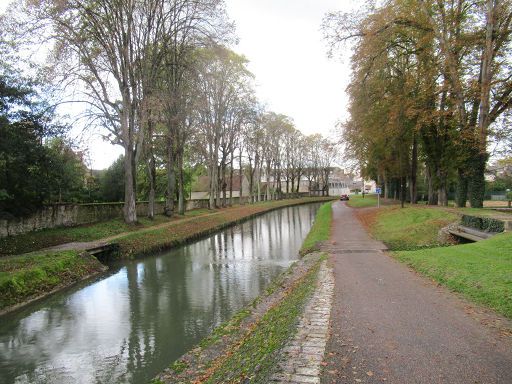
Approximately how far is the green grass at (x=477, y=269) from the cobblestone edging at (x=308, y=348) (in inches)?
111

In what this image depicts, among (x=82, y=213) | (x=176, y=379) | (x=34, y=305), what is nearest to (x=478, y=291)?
(x=176, y=379)

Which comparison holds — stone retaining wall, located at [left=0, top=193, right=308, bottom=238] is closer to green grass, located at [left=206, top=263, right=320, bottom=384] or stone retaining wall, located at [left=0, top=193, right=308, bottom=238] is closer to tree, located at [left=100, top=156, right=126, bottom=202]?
tree, located at [left=100, top=156, right=126, bottom=202]

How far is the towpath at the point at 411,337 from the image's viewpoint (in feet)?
14.3

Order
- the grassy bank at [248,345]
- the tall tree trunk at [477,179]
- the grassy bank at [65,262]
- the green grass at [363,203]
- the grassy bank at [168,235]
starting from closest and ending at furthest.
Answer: the grassy bank at [248,345]
the grassy bank at [65,262]
the grassy bank at [168,235]
the tall tree trunk at [477,179]
the green grass at [363,203]

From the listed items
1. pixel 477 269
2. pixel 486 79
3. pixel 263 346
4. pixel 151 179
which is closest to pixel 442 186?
pixel 486 79

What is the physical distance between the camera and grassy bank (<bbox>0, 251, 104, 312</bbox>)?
36.5ft

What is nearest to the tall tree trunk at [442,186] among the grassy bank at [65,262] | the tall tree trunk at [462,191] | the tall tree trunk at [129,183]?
the tall tree trunk at [462,191]

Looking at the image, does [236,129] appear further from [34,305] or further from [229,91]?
[34,305]

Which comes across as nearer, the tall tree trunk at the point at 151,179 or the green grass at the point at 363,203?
the tall tree trunk at the point at 151,179

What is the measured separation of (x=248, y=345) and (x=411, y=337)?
96.8 inches

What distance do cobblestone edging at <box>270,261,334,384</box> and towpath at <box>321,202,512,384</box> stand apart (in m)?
0.12

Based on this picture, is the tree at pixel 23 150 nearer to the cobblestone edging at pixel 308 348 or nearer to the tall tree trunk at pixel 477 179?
the cobblestone edging at pixel 308 348

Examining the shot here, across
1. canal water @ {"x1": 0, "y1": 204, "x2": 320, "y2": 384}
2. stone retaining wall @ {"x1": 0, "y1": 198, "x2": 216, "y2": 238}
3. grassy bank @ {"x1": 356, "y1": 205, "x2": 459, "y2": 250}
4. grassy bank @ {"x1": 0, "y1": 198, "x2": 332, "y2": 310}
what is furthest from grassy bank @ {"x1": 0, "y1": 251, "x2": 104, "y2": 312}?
grassy bank @ {"x1": 356, "y1": 205, "x2": 459, "y2": 250}

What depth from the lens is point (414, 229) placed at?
17250mm
